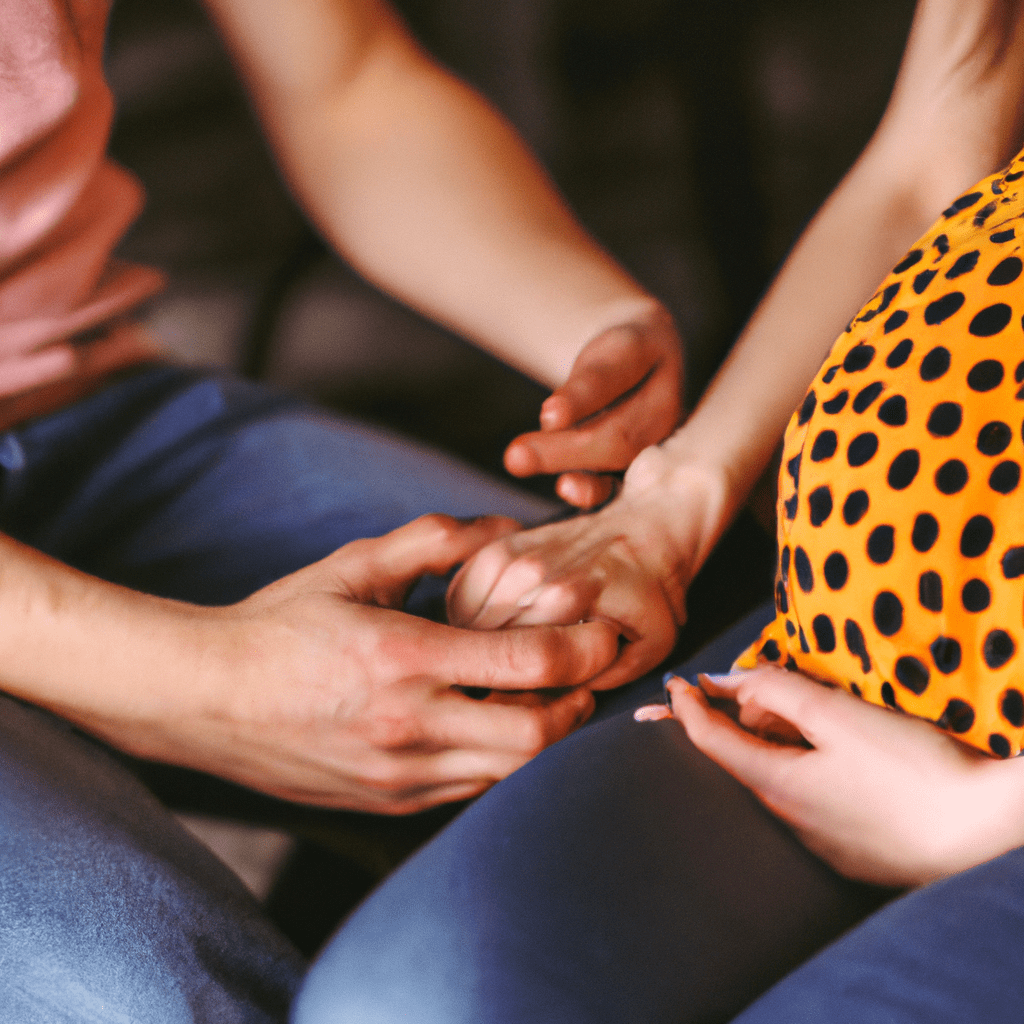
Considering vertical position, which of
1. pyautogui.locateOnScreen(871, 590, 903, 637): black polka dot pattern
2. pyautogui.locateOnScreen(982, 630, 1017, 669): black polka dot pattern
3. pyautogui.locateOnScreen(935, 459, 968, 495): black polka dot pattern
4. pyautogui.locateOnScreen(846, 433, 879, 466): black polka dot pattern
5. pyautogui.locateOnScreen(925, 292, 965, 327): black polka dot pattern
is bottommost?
pyautogui.locateOnScreen(871, 590, 903, 637): black polka dot pattern

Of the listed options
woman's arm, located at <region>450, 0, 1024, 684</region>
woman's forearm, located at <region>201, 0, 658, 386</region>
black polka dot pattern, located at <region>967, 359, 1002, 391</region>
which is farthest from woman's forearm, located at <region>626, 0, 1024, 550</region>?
black polka dot pattern, located at <region>967, 359, 1002, 391</region>

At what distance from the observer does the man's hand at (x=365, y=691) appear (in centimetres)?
46

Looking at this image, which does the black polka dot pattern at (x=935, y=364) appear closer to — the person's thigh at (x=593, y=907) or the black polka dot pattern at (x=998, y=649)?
the black polka dot pattern at (x=998, y=649)

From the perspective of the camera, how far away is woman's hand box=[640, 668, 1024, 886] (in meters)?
0.38

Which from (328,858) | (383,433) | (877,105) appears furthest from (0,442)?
(877,105)

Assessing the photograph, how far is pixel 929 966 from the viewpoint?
0.32 m

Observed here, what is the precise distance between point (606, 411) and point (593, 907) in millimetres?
342

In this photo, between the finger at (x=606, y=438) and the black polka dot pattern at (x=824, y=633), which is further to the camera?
the finger at (x=606, y=438)

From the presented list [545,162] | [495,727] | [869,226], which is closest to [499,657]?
[495,727]

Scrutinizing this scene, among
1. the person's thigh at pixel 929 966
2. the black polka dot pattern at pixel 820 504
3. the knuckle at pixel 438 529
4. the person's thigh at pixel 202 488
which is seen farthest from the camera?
the person's thigh at pixel 202 488

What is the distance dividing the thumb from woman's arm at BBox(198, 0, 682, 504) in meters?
0.22

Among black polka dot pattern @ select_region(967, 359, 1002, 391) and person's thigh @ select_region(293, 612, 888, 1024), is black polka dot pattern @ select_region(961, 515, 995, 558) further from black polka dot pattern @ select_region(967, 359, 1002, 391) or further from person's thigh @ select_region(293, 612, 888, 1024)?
person's thigh @ select_region(293, 612, 888, 1024)

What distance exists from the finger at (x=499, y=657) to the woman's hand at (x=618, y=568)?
0.04 metres

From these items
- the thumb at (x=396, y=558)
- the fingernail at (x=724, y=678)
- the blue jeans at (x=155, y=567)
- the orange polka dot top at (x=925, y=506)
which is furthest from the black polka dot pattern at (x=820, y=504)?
the blue jeans at (x=155, y=567)
